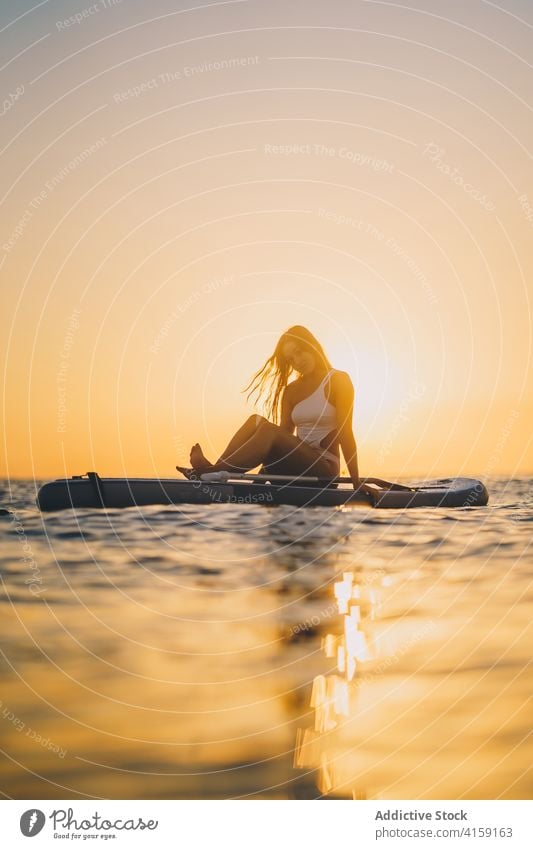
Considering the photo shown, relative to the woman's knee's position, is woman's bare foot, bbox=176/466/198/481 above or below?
below

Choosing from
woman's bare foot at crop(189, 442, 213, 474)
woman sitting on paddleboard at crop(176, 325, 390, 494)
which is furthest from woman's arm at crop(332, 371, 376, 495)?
woman's bare foot at crop(189, 442, 213, 474)

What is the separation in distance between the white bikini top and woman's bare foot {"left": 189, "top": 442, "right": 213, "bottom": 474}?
142 centimetres

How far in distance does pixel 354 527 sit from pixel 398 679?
19.2 ft

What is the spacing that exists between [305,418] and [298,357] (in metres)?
0.83

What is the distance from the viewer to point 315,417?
35.2ft

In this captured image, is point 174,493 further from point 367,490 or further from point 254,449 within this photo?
point 367,490

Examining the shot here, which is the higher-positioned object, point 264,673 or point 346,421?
point 346,421

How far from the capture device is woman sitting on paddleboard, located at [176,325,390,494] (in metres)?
10.4

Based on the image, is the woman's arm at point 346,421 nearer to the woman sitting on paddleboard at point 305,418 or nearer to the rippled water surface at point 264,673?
the woman sitting on paddleboard at point 305,418

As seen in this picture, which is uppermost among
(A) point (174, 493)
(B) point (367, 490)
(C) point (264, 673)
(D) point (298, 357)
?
(D) point (298, 357)

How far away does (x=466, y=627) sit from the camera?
15.9 ft

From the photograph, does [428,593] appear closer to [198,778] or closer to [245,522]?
[198,778]

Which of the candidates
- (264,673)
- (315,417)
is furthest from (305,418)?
(264,673)

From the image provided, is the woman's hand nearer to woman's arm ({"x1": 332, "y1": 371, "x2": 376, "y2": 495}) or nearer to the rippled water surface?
woman's arm ({"x1": 332, "y1": 371, "x2": 376, "y2": 495})
